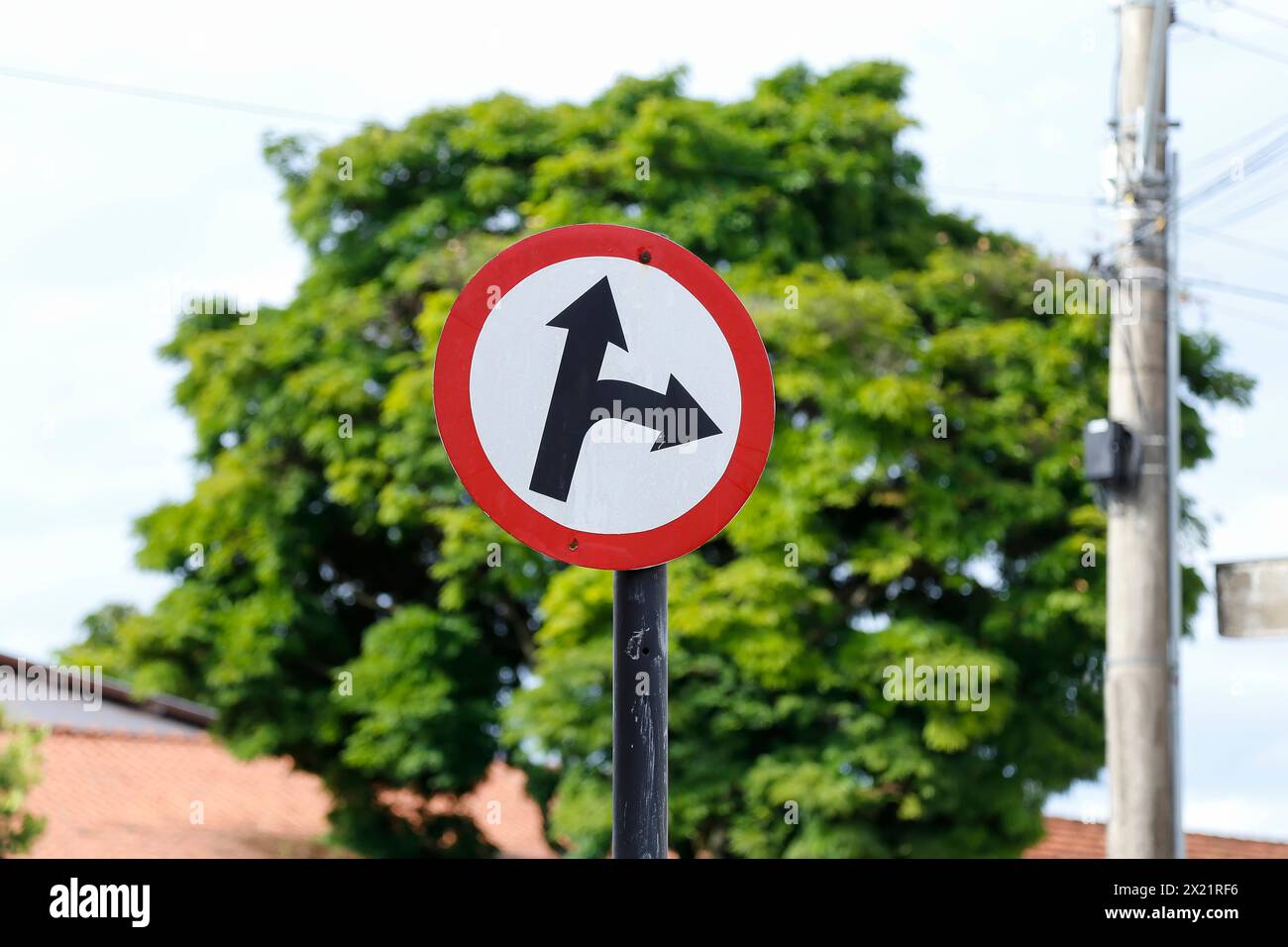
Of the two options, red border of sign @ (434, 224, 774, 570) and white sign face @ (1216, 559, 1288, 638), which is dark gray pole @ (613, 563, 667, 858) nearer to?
red border of sign @ (434, 224, 774, 570)

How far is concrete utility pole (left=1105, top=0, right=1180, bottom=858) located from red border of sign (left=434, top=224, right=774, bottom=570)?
6.20m

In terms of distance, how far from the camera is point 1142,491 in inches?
330

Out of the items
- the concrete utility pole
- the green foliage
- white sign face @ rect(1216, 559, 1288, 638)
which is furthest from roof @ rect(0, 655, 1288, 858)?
white sign face @ rect(1216, 559, 1288, 638)

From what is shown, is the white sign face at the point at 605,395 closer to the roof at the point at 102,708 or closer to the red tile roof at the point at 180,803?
the red tile roof at the point at 180,803

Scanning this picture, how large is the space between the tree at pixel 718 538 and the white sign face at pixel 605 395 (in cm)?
985

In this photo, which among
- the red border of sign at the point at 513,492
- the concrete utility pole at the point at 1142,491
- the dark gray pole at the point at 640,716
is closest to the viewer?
the dark gray pole at the point at 640,716

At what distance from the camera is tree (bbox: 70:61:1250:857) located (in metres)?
12.5

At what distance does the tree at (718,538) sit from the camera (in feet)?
41.1

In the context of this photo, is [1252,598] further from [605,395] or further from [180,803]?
[180,803]

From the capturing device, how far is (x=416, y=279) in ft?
47.2

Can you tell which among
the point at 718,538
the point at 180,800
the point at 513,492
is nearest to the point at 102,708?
the point at 180,800

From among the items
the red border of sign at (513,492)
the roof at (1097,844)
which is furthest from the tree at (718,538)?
the red border of sign at (513,492)

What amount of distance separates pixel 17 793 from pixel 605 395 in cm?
1296
